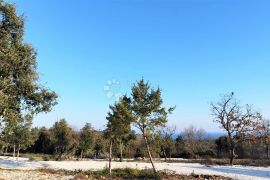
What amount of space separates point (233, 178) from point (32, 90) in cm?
1784

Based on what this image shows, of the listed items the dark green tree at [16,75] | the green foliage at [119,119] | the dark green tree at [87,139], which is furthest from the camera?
the dark green tree at [87,139]

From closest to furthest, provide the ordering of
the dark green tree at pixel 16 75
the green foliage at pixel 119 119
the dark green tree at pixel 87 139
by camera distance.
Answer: the dark green tree at pixel 16 75 → the green foliage at pixel 119 119 → the dark green tree at pixel 87 139

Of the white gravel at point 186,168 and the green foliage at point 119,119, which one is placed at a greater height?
the green foliage at point 119,119

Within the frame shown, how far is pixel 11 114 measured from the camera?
68.3 feet

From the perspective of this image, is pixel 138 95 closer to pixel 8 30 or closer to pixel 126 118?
pixel 126 118

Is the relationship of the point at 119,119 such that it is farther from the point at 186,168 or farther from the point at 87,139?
the point at 87,139

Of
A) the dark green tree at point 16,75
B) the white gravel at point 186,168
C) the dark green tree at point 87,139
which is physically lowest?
the white gravel at point 186,168

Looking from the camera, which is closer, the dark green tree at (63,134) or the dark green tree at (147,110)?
the dark green tree at (147,110)

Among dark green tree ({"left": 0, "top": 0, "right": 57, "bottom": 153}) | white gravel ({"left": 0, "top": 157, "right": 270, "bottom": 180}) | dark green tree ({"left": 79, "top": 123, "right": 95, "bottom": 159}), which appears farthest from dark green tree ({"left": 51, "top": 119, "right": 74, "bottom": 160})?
dark green tree ({"left": 0, "top": 0, "right": 57, "bottom": 153})

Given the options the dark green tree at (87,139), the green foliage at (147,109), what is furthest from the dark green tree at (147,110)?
the dark green tree at (87,139)

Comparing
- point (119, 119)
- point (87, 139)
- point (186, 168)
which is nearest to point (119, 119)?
point (119, 119)

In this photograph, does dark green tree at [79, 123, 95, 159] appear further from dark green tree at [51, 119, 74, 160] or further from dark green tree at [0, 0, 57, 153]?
dark green tree at [0, 0, 57, 153]

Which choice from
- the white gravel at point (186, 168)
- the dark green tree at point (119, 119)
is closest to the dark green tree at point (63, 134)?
the white gravel at point (186, 168)

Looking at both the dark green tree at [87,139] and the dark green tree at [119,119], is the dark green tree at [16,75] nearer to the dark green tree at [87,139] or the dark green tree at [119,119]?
the dark green tree at [119,119]
